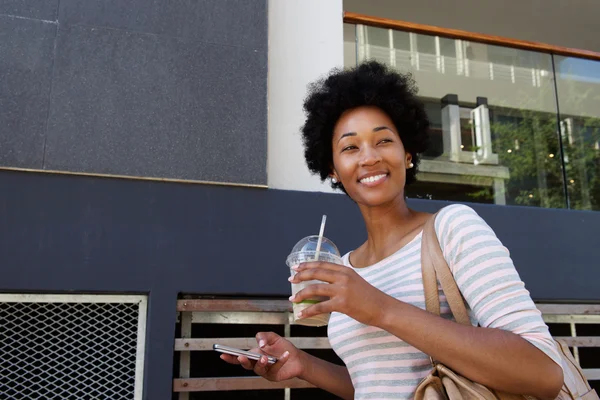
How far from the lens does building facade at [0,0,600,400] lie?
3.35 metres

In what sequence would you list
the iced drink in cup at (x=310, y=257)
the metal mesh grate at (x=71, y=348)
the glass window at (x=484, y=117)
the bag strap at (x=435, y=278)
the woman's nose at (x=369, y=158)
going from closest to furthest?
the bag strap at (x=435, y=278) < the iced drink in cup at (x=310, y=257) < the woman's nose at (x=369, y=158) < the metal mesh grate at (x=71, y=348) < the glass window at (x=484, y=117)

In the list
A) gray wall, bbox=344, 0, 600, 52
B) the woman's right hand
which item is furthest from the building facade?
gray wall, bbox=344, 0, 600, 52

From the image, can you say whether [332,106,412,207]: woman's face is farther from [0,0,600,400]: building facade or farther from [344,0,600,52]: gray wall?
[344,0,600,52]: gray wall

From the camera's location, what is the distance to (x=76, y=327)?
342 cm

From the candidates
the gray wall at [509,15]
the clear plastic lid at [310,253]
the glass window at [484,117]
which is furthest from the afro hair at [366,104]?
the gray wall at [509,15]

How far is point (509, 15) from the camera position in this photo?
7.65 m

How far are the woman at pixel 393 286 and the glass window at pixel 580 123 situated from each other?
3.31m

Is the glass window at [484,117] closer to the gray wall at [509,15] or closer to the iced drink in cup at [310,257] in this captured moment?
the iced drink in cup at [310,257]

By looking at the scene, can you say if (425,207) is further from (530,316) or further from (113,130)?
(530,316)

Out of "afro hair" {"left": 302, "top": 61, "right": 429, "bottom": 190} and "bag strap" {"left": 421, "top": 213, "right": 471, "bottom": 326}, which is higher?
"afro hair" {"left": 302, "top": 61, "right": 429, "bottom": 190}

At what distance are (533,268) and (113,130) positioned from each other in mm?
3095

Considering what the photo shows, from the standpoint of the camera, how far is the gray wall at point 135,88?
350cm

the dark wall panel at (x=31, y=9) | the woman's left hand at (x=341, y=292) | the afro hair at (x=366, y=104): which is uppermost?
the dark wall panel at (x=31, y=9)

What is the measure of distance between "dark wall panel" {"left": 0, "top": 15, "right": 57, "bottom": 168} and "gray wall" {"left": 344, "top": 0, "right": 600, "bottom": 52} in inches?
172
